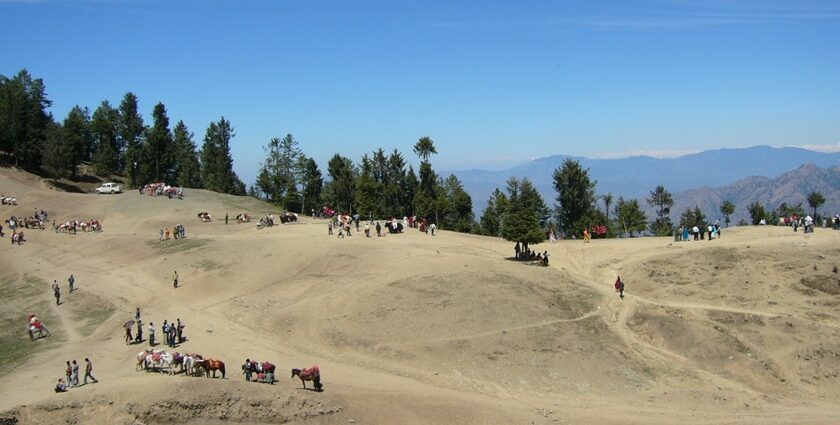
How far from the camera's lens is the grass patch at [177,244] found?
53.9 meters

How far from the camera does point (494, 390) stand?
30.9 metres

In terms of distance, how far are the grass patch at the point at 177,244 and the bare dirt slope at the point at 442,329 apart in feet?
0.86

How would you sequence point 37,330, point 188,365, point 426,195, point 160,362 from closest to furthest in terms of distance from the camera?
1. point 188,365
2. point 160,362
3. point 37,330
4. point 426,195

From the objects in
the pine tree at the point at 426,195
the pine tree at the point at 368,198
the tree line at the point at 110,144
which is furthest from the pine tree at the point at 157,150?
the pine tree at the point at 426,195

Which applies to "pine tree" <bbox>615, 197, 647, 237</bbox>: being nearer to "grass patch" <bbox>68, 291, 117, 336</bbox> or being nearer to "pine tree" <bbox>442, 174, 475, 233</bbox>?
"pine tree" <bbox>442, 174, 475, 233</bbox>

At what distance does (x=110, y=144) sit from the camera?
108 meters

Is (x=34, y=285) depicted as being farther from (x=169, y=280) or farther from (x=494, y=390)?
(x=494, y=390)

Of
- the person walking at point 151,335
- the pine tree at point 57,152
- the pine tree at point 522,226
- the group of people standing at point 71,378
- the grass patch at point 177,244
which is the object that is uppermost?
the pine tree at point 57,152

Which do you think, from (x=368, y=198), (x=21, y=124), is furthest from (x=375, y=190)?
(x=21, y=124)

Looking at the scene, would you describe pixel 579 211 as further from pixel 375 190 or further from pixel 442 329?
pixel 442 329

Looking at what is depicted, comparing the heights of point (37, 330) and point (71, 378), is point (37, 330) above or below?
above

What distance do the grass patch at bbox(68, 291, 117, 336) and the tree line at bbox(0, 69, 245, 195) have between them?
54.6 m

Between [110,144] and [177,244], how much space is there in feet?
208

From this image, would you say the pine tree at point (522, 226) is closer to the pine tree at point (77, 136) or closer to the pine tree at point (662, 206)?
the pine tree at point (662, 206)
